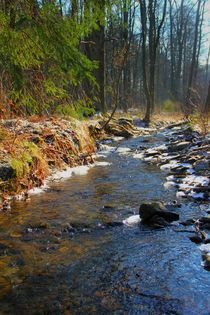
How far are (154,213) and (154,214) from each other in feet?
0.04

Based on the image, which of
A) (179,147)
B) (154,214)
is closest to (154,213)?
(154,214)

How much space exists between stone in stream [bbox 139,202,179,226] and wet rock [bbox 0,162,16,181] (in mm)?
2092

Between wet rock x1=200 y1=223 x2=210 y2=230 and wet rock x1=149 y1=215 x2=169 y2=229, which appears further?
wet rock x1=149 y1=215 x2=169 y2=229

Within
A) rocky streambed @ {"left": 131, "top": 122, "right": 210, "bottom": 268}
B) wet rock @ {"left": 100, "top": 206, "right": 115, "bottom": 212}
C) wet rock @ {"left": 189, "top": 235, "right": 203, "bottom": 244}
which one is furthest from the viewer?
wet rock @ {"left": 100, "top": 206, "right": 115, "bottom": 212}

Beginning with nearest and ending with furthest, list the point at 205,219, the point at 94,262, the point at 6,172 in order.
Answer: the point at 94,262
the point at 205,219
the point at 6,172

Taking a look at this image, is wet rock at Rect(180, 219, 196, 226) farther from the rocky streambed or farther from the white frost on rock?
the white frost on rock

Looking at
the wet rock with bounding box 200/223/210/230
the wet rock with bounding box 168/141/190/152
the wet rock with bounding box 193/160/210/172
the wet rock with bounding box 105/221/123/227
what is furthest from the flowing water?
the wet rock with bounding box 168/141/190/152

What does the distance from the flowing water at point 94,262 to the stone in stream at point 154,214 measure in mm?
188

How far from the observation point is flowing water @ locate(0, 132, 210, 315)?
8.33ft

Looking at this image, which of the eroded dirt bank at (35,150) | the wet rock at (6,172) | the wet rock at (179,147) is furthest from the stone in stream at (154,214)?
the wet rock at (179,147)

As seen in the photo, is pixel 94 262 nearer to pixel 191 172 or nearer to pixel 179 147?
pixel 191 172

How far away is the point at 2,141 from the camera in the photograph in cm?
560

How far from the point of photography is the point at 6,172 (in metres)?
5.12

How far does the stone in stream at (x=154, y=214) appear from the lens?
13.6ft
